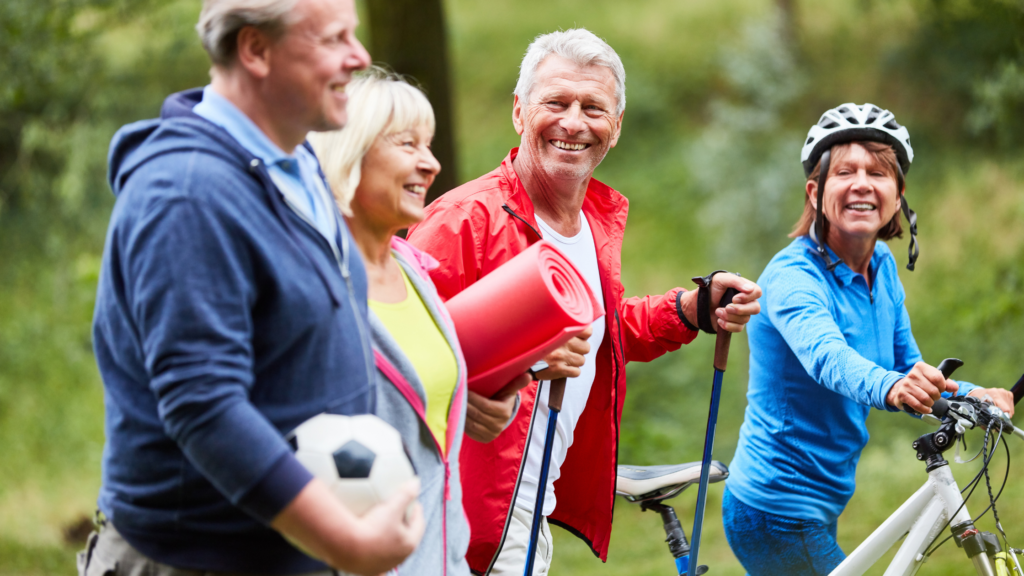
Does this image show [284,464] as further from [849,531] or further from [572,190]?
[849,531]

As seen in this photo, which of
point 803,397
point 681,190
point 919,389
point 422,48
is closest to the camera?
point 919,389

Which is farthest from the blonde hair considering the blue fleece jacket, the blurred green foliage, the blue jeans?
the blurred green foliage

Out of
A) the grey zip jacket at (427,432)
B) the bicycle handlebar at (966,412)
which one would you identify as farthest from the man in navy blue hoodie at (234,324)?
the bicycle handlebar at (966,412)

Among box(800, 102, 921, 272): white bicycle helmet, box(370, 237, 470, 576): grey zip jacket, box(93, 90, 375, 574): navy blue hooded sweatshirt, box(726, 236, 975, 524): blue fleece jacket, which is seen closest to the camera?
box(93, 90, 375, 574): navy blue hooded sweatshirt

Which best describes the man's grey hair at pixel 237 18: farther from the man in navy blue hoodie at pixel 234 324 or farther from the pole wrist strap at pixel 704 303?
the pole wrist strap at pixel 704 303

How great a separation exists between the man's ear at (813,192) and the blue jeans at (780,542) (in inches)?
42.8

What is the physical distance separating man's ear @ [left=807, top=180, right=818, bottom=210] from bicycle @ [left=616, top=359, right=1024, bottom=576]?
71 cm

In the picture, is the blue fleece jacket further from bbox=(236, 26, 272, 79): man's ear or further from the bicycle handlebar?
bbox=(236, 26, 272, 79): man's ear

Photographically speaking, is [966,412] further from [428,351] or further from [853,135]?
[428,351]

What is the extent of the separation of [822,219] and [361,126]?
1.89m

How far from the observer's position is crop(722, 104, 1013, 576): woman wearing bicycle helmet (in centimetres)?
316

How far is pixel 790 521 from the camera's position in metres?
3.19

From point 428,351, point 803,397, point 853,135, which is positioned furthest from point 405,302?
point 853,135

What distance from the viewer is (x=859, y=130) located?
10.7 ft
